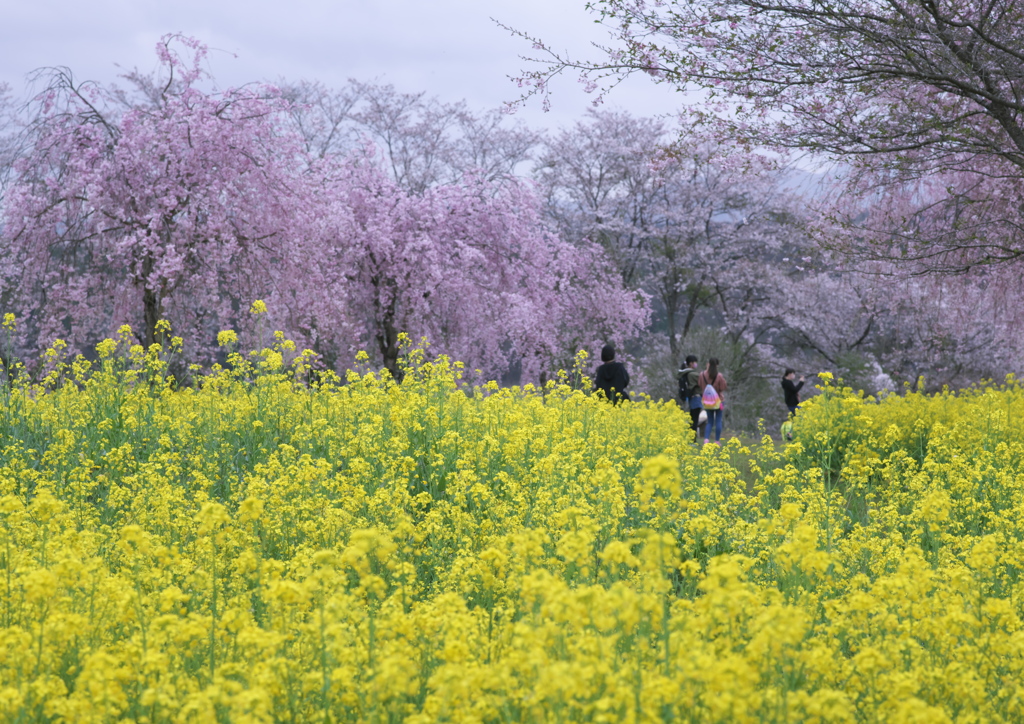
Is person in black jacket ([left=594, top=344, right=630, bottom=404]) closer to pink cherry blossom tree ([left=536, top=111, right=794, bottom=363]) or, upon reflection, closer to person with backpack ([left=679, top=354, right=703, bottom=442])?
person with backpack ([left=679, top=354, right=703, bottom=442])

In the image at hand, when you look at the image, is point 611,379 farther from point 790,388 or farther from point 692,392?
point 790,388

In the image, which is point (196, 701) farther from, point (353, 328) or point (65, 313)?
point (353, 328)

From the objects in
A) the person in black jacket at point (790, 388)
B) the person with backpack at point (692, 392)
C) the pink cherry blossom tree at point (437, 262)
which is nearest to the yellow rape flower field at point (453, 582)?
the person with backpack at point (692, 392)

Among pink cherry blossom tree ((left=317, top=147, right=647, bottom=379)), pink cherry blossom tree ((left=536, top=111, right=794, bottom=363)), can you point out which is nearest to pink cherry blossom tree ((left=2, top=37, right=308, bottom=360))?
pink cherry blossom tree ((left=317, top=147, right=647, bottom=379))

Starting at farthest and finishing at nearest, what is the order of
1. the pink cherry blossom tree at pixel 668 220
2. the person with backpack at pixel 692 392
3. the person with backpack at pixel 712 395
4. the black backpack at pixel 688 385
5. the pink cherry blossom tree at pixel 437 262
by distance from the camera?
1. the pink cherry blossom tree at pixel 668 220
2. the pink cherry blossom tree at pixel 437 262
3. the black backpack at pixel 688 385
4. the person with backpack at pixel 692 392
5. the person with backpack at pixel 712 395

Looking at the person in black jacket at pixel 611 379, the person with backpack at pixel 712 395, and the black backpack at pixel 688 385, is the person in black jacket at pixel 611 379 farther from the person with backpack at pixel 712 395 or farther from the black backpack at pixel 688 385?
the black backpack at pixel 688 385

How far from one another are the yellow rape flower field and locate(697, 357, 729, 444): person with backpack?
19.4 ft

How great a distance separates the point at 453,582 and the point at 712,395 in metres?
10.8

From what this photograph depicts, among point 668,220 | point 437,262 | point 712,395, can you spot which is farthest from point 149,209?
point 668,220

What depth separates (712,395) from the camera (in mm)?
13984

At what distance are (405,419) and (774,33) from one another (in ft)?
15.5

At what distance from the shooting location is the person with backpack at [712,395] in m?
13.9

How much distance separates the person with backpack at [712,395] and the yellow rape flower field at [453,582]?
5900mm

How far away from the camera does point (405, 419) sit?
22.9 ft
